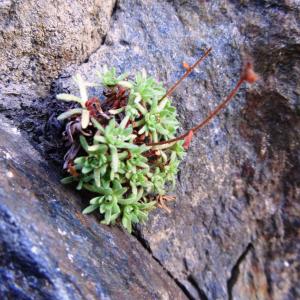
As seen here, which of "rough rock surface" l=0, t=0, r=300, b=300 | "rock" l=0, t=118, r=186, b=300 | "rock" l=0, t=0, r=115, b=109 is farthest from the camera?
"rough rock surface" l=0, t=0, r=300, b=300

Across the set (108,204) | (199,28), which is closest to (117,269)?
(108,204)

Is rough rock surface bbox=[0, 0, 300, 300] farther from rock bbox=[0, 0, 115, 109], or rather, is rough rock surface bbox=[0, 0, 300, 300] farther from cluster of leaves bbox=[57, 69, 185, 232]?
cluster of leaves bbox=[57, 69, 185, 232]

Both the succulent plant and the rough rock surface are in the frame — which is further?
the rough rock surface

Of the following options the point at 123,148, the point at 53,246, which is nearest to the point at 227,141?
the point at 123,148

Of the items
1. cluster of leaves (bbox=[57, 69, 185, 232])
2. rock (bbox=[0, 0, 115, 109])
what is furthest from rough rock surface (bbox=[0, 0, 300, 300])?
cluster of leaves (bbox=[57, 69, 185, 232])

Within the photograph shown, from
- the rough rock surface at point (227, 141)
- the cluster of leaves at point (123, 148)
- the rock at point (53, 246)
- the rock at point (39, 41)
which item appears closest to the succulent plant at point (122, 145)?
the cluster of leaves at point (123, 148)

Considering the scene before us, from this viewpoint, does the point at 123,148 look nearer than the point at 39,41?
Yes

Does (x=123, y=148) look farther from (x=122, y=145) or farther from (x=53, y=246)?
(x=53, y=246)
